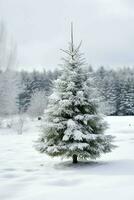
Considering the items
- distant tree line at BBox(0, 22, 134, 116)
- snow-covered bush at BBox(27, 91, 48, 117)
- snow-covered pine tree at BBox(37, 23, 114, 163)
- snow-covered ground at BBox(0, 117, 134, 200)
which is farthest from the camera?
snow-covered bush at BBox(27, 91, 48, 117)

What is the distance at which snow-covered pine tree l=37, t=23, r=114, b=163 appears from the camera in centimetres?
1166

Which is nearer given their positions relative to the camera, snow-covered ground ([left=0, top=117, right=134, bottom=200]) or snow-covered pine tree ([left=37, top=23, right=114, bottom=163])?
snow-covered ground ([left=0, top=117, right=134, bottom=200])

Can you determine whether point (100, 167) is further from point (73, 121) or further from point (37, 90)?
point (37, 90)

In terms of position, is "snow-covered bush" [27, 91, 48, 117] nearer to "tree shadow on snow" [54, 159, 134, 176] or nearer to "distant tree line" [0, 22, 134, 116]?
"distant tree line" [0, 22, 134, 116]

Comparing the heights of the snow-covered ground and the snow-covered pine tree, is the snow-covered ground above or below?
below

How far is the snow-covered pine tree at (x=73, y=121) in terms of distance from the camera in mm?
11664

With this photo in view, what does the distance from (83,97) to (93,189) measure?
179 inches

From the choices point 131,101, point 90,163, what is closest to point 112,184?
point 90,163

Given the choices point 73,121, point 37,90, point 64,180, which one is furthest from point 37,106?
point 64,180

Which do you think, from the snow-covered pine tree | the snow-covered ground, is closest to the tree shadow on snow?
the snow-covered ground

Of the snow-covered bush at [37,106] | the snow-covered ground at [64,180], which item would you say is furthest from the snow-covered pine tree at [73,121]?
the snow-covered bush at [37,106]

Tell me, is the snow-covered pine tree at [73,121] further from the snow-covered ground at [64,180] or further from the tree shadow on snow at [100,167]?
the snow-covered ground at [64,180]

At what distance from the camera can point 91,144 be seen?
1184cm

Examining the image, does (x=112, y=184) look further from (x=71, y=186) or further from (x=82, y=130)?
(x=82, y=130)
